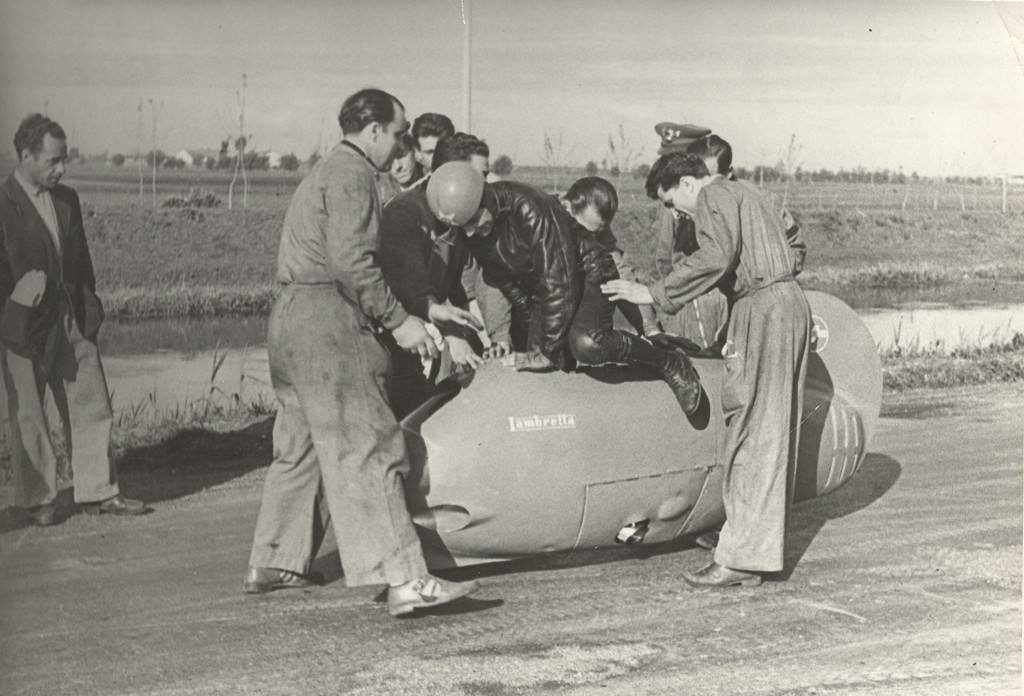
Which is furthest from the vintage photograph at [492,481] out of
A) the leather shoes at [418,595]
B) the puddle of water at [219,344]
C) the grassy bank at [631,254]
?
the grassy bank at [631,254]

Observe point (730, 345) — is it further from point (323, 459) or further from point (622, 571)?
point (323, 459)

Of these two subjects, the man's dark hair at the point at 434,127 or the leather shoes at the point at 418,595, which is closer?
the leather shoes at the point at 418,595

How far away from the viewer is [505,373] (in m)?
6.31

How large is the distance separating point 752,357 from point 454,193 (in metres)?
1.63

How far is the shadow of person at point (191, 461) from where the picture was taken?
333 inches

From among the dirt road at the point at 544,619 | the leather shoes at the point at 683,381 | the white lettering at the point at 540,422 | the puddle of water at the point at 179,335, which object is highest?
the leather shoes at the point at 683,381

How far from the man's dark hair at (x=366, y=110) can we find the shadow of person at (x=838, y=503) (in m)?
2.93

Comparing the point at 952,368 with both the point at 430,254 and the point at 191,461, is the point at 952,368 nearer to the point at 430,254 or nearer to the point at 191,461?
the point at 191,461

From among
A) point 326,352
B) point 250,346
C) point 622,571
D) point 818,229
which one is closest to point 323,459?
point 326,352

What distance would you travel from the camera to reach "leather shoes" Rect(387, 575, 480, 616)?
5605 millimetres

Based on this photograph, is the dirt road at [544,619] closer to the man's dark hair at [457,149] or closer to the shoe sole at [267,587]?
the shoe sole at [267,587]

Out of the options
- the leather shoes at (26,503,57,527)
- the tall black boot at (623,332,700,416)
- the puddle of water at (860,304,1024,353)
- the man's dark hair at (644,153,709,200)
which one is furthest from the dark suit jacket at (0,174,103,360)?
the puddle of water at (860,304,1024,353)

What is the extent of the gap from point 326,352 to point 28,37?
195 cm

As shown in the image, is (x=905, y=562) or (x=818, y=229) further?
(x=818, y=229)
